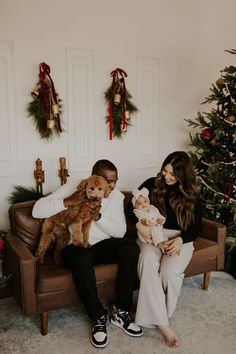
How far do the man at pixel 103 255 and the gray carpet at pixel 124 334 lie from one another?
87 mm

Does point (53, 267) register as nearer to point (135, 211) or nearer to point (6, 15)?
point (135, 211)

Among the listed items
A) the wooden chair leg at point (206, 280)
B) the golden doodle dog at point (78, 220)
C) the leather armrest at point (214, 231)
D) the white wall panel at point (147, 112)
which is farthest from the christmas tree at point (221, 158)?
the golden doodle dog at point (78, 220)

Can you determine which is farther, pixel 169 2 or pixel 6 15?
pixel 169 2

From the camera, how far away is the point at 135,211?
2.41m

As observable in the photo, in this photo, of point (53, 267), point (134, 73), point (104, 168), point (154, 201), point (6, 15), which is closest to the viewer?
point (53, 267)

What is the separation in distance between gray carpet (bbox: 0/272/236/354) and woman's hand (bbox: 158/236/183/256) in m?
0.49

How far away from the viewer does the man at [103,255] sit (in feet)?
6.75

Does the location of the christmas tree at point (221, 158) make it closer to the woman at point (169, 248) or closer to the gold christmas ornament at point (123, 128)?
the woman at point (169, 248)

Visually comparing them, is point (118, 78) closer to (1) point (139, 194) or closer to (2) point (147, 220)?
(1) point (139, 194)

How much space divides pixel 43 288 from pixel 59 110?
1.56m

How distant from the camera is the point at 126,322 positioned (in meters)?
2.16

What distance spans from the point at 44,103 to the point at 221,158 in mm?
1601

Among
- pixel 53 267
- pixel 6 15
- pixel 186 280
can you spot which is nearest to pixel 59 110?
pixel 6 15

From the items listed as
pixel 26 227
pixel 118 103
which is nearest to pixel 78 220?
pixel 26 227
